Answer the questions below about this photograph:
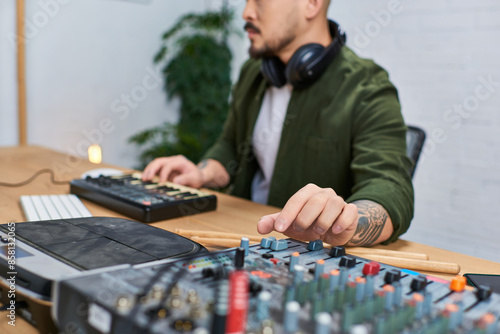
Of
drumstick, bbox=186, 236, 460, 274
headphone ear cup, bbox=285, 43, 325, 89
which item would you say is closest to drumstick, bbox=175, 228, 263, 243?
drumstick, bbox=186, 236, 460, 274

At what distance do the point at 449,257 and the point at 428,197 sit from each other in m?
1.76

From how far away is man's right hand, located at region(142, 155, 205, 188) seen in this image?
3.95 feet

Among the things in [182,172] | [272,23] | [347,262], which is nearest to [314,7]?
[272,23]

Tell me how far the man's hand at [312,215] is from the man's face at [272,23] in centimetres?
82

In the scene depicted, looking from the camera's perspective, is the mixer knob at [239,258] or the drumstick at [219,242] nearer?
the mixer knob at [239,258]

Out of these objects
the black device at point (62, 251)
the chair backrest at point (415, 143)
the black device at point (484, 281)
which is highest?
the chair backrest at point (415, 143)

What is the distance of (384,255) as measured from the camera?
29.6 inches

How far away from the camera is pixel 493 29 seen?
215 cm

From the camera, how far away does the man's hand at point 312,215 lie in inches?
27.1

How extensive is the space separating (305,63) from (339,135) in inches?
9.2

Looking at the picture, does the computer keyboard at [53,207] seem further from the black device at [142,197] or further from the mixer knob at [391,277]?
the mixer knob at [391,277]

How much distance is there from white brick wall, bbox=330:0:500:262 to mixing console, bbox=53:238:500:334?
1982 mm

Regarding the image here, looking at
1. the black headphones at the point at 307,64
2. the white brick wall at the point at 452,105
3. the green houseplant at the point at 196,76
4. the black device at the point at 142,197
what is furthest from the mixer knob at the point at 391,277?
the green houseplant at the point at 196,76

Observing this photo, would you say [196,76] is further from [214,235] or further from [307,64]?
[214,235]
